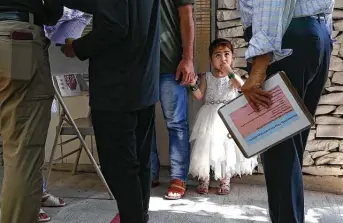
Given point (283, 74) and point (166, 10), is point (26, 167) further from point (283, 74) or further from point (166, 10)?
point (166, 10)

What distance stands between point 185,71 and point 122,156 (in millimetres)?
1174

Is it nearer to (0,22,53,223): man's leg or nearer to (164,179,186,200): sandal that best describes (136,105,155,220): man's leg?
(0,22,53,223): man's leg

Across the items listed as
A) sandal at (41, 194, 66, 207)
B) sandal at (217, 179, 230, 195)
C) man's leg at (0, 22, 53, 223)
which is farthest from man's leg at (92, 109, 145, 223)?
sandal at (217, 179, 230, 195)

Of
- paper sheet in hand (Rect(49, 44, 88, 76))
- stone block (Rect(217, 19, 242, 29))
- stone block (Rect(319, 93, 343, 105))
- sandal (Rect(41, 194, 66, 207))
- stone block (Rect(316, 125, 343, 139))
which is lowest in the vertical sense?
sandal (Rect(41, 194, 66, 207))

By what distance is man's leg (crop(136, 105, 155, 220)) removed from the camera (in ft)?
7.20

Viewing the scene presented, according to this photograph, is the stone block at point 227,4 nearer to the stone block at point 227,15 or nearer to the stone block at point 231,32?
the stone block at point 227,15

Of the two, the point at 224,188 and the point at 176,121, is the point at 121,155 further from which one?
the point at 224,188

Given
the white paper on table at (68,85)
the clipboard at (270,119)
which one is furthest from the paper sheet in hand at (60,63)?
the clipboard at (270,119)

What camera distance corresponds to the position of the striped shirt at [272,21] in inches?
59.0

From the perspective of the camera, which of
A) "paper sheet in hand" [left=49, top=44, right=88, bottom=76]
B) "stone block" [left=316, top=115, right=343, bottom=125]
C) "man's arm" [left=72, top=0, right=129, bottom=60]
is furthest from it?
"stone block" [left=316, top=115, right=343, bottom=125]

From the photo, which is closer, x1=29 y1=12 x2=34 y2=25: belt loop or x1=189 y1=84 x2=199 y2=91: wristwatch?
x1=29 y1=12 x2=34 y2=25: belt loop

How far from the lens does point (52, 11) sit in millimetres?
1977

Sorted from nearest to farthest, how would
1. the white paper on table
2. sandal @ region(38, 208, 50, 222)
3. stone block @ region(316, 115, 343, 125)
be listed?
sandal @ region(38, 208, 50, 222), stone block @ region(316, 115, 343, 125), the white paper on table

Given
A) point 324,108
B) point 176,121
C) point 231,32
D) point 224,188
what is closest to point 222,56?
point 231,32
